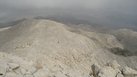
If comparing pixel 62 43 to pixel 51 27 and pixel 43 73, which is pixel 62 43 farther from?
pixel 43 73

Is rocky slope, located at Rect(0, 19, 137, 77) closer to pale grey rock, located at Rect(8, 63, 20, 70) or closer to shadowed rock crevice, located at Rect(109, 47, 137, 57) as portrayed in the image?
pale grey rock, located at Rect(8, 63, 20, 70)

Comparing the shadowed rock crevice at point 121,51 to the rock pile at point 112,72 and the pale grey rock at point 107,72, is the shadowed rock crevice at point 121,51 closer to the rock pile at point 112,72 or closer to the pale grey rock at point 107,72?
the rock pile at point 112,72

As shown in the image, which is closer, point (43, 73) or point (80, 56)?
point (43, 73)

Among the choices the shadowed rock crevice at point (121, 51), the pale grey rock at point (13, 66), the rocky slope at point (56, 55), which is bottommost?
the shadowed rock crevice at point (121, 51)

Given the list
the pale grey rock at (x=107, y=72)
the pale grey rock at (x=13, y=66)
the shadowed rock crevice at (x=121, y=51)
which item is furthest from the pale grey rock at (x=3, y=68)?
the shadowed rock crevice at (x=121, y=51)

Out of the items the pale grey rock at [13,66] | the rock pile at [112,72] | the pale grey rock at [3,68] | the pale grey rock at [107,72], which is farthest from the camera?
the rock pile at [112,72]

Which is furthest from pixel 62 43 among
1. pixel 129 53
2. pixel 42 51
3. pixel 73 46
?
pixel 129 53

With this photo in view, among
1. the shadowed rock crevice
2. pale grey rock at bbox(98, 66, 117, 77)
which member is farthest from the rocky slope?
the shadowed rock crevice

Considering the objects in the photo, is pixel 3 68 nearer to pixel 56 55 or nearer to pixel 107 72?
pixel 107 72

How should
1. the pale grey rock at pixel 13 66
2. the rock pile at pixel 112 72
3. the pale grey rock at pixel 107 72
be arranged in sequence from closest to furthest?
the pale grey rock at pixel 13 66
the pale grey rock at pixel 107 72
the rock pile at pixel 112 72
